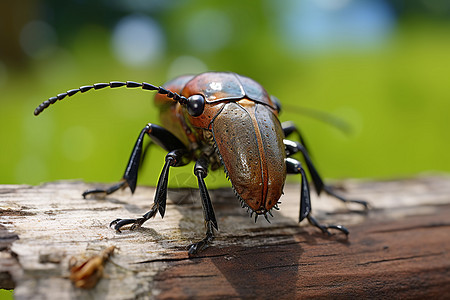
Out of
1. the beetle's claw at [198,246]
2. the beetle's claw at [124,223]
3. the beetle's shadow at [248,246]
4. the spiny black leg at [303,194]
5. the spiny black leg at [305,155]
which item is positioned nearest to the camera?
the beetle's shadow at [248,246]

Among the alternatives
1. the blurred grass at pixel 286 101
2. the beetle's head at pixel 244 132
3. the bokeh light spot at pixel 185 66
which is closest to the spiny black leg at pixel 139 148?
the beetle's head at pixel 244 132

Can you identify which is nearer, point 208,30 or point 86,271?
point 86,271

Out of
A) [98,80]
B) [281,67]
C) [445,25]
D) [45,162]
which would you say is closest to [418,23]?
[445,25]

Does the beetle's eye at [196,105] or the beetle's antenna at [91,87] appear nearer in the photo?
the beetle's antenna at [91,87]

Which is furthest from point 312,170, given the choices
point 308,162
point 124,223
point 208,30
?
point 208,30

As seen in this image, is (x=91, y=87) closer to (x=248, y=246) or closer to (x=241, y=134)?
(x=241, y=134)

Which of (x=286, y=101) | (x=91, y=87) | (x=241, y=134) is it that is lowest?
(x=286, y=101)

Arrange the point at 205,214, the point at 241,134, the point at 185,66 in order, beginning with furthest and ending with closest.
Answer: the point at 185,66
the point at 205,214
the point at 241,134

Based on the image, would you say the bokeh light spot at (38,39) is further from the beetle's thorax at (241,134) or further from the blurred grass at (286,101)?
the beetle's thorax at (241,134)
